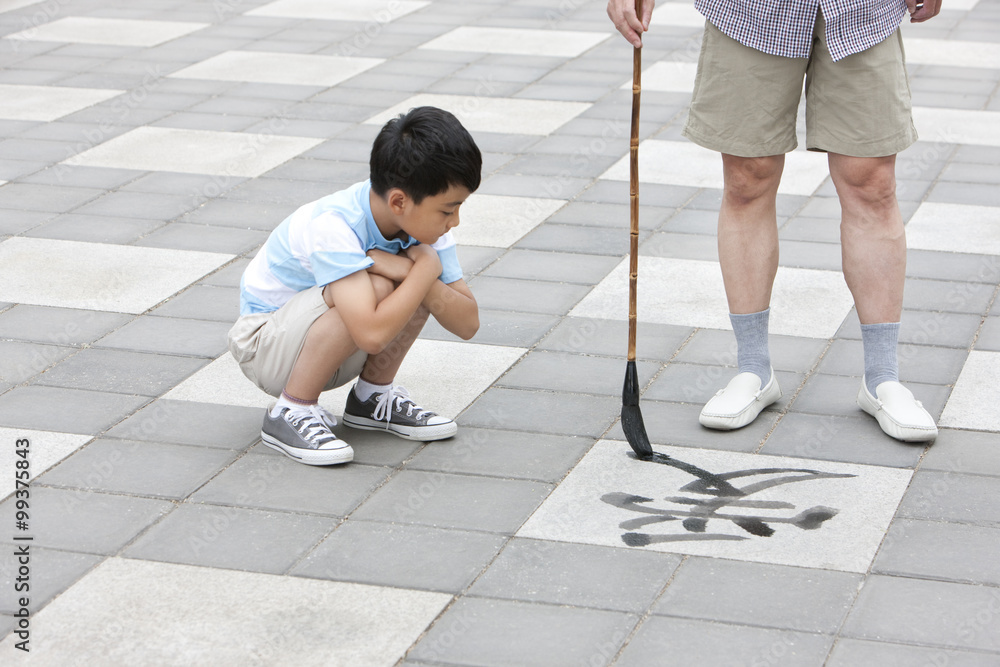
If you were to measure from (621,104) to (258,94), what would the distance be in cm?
182

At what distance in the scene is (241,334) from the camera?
127 inches

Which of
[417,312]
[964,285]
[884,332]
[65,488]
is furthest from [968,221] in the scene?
[65,488]

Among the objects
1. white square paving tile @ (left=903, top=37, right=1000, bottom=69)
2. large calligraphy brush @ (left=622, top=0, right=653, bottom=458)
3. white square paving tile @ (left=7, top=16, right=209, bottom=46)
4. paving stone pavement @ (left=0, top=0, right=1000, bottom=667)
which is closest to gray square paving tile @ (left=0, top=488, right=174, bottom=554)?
paving stone pavement @ (left=0, top=0, right=1000, bottom=667)

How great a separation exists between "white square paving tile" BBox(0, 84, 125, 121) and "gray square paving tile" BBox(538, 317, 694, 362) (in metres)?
3.42

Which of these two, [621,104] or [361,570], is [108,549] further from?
[621,104]

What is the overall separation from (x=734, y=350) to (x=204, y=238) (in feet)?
6.61

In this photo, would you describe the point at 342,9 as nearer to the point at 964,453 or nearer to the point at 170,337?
the point at 170,337

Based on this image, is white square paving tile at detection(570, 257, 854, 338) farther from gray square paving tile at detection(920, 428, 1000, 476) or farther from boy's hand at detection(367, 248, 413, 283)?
boy's hand at detection(367, 248, 413, 283)

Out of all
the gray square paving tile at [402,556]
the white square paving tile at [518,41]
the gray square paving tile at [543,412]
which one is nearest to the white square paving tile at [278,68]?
the white square paving tile at [518,41]

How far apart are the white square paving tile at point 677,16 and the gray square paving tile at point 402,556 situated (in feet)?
19.1

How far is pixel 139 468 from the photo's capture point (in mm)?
3148

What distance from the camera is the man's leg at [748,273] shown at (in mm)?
3330

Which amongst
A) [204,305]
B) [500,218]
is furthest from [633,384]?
[500,218]

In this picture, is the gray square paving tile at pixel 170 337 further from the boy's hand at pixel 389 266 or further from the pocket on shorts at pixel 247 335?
the boy's hand at pixel 389 266
